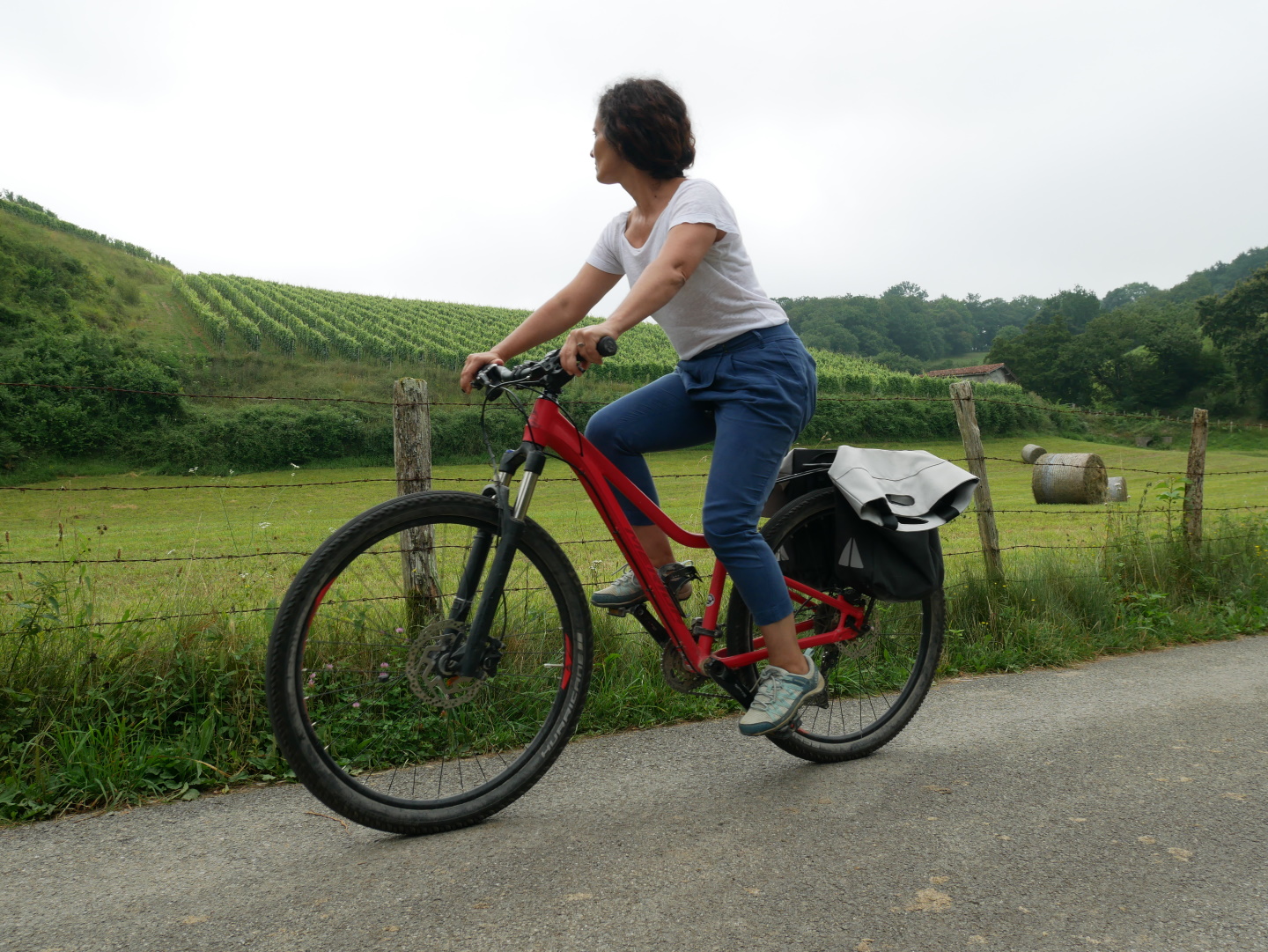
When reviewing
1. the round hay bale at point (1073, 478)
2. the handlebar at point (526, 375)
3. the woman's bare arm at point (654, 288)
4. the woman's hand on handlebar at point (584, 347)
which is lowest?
the round hay bale at point (1073, 478)

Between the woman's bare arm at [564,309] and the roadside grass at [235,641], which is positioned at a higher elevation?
the woman's bare arm at [564,309]

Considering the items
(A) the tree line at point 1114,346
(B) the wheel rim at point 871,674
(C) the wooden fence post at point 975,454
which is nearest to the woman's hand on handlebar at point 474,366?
(B) the wheel rim at point 871,674

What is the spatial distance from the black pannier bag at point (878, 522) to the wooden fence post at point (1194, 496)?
394cm

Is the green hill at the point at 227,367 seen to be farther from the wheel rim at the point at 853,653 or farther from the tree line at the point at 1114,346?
the tree line at the point at 1114,346

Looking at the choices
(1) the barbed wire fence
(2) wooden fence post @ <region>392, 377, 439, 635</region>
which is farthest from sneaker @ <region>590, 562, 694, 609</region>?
(2) wooden fence post @ <region>392, 377, 439, 635</region>

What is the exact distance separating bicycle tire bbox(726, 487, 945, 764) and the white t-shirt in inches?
27.6

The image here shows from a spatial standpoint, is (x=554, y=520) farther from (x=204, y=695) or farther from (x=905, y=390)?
(x=905, y=390)

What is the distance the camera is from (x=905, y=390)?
155ft

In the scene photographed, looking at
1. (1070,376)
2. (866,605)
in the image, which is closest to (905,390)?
(1070,376)

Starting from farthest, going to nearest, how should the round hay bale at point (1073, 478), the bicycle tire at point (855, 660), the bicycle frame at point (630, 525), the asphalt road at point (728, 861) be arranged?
1. the round hay bale at point (1073, 478)
2. the bicycle tire at point (855, 660)
3. the bicycle frame at point (630, 525)
4. the asphalt road at point (728, 861)

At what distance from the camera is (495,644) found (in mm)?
2562

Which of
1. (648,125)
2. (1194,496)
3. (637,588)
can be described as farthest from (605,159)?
(1194,496)

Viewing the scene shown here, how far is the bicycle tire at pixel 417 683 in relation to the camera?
7.67 feet

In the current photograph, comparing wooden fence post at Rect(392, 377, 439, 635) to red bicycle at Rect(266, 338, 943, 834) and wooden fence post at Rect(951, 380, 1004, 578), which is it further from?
wooden fence post at Rect(951, 380, 1004, 578)
